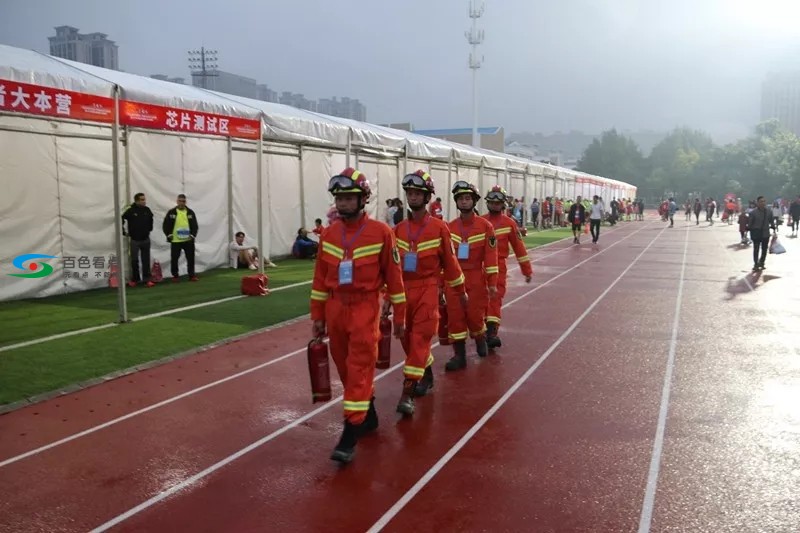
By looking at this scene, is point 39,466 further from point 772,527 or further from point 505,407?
point 772,527

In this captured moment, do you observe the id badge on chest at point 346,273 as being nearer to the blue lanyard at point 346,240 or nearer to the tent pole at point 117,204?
the blue lanyard at point 346,240

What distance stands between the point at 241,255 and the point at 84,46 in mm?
61483

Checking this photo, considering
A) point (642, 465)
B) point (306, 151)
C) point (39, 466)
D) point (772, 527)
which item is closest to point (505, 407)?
point (642, 465)

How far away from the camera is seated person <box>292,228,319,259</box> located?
19547 mm

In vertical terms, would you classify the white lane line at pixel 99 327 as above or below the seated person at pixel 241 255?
below

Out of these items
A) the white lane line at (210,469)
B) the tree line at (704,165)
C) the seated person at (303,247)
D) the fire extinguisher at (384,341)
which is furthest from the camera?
the tree line at (704,165)

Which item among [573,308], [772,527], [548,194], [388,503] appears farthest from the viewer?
[548,194]

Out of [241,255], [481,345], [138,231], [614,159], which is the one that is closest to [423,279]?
[481,345]

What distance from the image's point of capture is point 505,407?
617 centimetres

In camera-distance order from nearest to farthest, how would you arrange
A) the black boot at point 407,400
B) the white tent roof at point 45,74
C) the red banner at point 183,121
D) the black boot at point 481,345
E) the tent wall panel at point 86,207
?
the black boot at point 407,400 → the black boot at point 481,345 → the red banner at point 183,121 → the white tent roof at point 45,74 → the tent wall panel at point 86,207

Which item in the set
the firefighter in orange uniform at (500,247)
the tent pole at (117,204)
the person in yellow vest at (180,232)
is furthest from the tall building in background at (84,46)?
the firefighter in orange uniform at (500,247)

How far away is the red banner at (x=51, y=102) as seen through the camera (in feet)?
26.5

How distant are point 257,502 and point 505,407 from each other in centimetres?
272

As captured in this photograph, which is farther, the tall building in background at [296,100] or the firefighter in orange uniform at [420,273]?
the tall building in background at [296,100]
